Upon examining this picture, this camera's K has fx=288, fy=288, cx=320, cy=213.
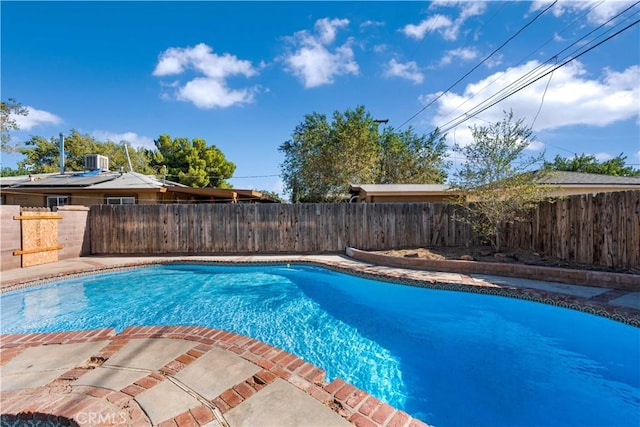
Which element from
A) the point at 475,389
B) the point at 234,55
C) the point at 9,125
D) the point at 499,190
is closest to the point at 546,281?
the point at 499,190

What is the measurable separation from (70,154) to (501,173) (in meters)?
32.7

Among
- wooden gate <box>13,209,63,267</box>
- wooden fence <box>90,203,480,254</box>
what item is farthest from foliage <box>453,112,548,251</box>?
wooden gate <box>13,209,63,267</box>

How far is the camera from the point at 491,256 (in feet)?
26.7

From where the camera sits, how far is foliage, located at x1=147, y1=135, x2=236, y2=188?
78.8ft

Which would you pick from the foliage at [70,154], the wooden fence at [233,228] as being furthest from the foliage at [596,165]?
the foliage at [70,154]

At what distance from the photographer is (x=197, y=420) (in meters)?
1.95

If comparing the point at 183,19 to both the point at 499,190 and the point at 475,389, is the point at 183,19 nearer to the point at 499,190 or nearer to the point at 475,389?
the point at 499,190

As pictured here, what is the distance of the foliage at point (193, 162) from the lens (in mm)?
24031

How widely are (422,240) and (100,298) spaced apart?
9246mm

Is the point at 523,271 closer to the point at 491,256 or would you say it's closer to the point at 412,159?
the point at 491,256

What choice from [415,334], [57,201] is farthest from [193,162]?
[415,334]

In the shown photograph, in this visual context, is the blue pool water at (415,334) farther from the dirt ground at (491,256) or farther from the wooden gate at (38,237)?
the dirt ground at (491,256)

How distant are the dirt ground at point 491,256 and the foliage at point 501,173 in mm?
518

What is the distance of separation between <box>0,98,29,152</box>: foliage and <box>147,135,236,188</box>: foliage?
368 inches
